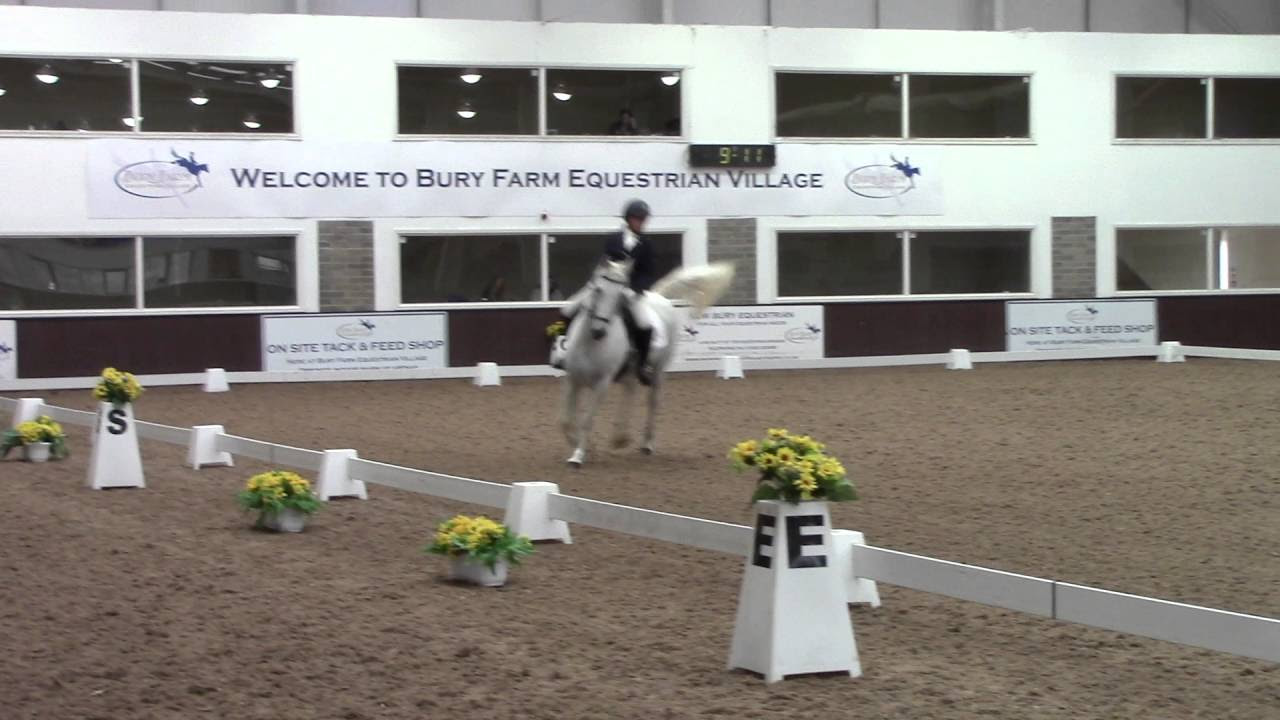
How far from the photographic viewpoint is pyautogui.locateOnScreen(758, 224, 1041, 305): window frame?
25141 mm

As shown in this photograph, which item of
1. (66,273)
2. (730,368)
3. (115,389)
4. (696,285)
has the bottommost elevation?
(730,368)

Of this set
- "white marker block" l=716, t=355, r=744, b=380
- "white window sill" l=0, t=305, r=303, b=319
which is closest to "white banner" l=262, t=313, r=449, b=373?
"white window sill" l=0, t=305, r=303, b=319

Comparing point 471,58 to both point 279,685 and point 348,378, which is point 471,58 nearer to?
point 348,378

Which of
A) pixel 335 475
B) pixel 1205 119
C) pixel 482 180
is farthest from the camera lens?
pixel 1205 119

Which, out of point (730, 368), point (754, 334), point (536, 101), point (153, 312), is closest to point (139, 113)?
point (153, 312)

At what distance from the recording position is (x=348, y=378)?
73.9 feet

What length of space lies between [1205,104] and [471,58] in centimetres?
1342

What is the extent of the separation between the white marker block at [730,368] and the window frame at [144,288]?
6736 millimetres

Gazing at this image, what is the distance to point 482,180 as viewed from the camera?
24281mm

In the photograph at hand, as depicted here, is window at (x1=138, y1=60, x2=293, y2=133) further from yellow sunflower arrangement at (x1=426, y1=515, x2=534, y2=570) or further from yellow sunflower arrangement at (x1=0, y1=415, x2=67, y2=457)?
yellow sunflower arrangement at (x1=426, y1=515, x2=534, y2=570)

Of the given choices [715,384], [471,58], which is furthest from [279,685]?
[471,58]

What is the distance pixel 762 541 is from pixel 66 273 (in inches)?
771

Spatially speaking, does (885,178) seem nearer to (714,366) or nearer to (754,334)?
(754,334)

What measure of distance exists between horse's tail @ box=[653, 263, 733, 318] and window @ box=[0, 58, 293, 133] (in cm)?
1163
